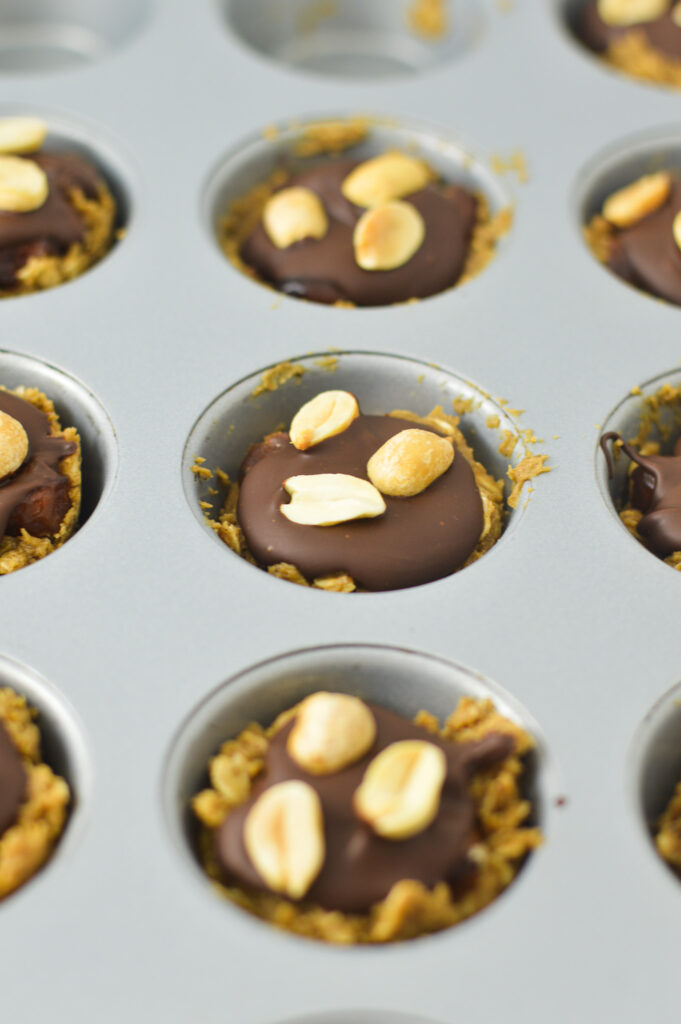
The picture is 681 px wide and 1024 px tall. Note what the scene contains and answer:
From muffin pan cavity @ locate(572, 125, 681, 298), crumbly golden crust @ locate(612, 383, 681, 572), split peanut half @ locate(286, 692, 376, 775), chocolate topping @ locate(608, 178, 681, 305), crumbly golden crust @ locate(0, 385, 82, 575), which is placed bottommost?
split peanut half @ locate(286, 692, 376, 775)

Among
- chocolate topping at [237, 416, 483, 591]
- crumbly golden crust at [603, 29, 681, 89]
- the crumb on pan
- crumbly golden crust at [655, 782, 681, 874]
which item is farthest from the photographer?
the crumb on pan

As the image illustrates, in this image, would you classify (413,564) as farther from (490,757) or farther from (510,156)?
(510,156)

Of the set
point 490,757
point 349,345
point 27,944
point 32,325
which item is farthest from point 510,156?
point 27,944

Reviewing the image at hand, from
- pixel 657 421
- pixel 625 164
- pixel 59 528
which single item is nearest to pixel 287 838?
pixel 59 528

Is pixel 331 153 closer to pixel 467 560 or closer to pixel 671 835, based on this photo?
pixel 467 560

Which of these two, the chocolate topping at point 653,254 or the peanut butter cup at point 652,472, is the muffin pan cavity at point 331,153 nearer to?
the chocolate topping at point 653,254

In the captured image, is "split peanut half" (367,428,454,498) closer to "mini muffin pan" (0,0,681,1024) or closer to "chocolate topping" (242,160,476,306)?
"mini muffin pan" (0,0,681,1024)

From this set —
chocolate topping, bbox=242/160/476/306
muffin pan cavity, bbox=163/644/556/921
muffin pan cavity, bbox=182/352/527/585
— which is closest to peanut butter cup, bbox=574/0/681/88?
chocolate topping, bbox=242/160/476/306
